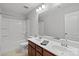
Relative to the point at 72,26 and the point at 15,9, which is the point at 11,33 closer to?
the point at 15,9

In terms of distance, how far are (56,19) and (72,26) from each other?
36 centimetres

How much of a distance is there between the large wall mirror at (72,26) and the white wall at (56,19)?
6 cm

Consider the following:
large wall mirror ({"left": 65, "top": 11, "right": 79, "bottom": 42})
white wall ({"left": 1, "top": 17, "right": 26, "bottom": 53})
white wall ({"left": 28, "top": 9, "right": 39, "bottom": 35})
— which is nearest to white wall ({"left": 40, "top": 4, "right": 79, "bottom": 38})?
large wall mirror ({"left": 65, "top": 11, "right": 79, "bottom": 42})

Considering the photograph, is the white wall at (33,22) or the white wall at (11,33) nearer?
the white wall at (11,33)

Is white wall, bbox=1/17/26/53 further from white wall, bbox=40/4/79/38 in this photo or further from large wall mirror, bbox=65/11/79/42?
large wall mirror, bbox=65/11/79/42

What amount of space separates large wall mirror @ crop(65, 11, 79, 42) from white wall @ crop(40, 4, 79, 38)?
0.21ft

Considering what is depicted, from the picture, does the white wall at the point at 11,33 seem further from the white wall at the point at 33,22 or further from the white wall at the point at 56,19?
the white wall at the point at 56,19

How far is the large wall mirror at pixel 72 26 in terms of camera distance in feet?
3.99

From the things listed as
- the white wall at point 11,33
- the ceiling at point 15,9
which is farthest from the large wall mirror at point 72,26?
the white wall at point 11,33

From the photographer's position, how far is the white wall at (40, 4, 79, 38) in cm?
133

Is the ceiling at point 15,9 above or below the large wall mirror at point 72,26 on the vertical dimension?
above

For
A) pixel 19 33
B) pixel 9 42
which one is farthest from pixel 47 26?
pixel 9 42

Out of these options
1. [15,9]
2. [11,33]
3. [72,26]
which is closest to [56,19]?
[72,26]

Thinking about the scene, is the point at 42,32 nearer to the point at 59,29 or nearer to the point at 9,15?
the point at 59,29
